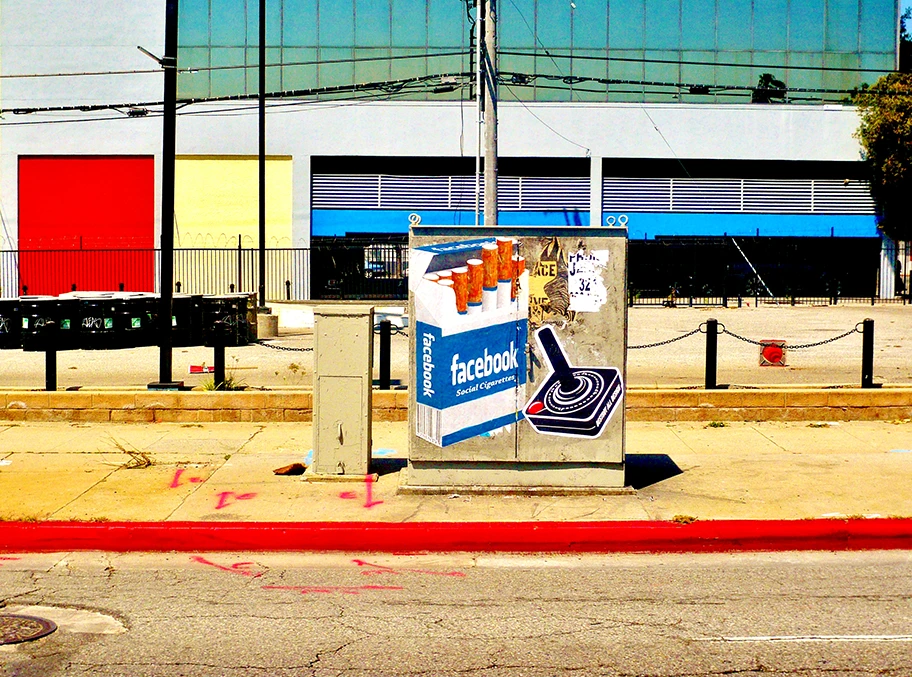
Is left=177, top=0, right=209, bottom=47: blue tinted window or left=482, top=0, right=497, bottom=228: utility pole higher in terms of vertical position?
left=177, top=0, right=209, bottom=47: blue tinted window

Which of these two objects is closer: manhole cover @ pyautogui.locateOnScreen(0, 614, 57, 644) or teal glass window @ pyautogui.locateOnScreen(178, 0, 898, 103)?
manhole cover @ pyautogui.locateOnScreen(0, 614, 57, 644)

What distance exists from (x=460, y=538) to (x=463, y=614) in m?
1.71

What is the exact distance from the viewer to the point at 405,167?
46594mm

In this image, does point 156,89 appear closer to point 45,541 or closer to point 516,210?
point 516,210

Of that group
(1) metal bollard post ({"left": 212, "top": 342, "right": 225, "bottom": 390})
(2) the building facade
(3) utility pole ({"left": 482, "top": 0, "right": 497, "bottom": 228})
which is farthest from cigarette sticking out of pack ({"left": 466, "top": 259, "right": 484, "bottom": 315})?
(2) the building facade

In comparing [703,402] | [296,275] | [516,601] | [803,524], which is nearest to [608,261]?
[803,524]

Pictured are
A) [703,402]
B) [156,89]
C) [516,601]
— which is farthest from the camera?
[156,89]

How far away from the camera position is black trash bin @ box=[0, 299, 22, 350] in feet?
74.5

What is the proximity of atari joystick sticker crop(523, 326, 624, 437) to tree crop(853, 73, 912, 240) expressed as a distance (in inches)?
1572

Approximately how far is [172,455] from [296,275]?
3221 cm

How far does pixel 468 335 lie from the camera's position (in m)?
9.04

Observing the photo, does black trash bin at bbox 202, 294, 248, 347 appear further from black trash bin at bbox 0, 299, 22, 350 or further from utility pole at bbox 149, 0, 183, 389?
utility pole at bbox 149, 0, 183, 389

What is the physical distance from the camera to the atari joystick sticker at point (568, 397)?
30.0 ft

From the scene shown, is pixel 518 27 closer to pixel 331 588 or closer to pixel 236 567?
pixel 236 567
